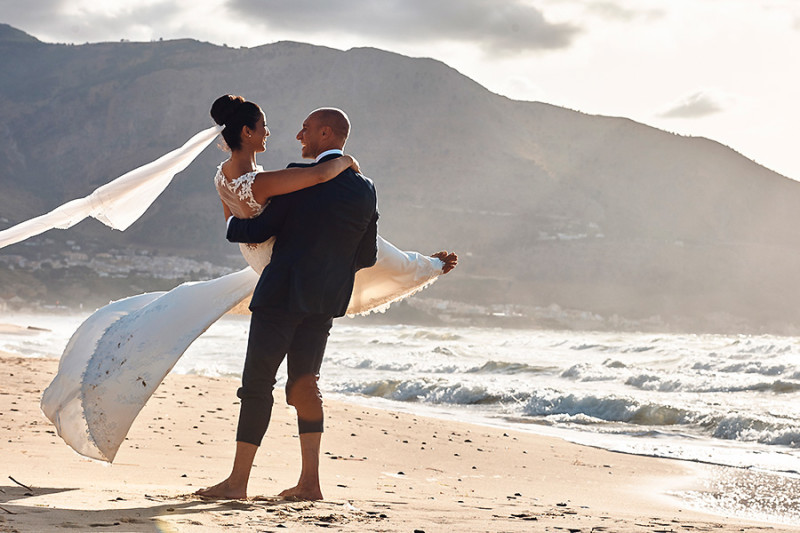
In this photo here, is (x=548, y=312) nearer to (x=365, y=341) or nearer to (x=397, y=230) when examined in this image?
(x=397, y=230)

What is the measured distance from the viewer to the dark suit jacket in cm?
347

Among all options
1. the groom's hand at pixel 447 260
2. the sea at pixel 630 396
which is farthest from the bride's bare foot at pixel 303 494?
the sea at pixel 630 396

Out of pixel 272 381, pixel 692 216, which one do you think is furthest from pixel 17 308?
pixel 692 216

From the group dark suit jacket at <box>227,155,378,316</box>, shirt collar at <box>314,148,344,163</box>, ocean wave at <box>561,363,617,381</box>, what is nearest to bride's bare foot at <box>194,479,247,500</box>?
dark suit jacket at <box>227,155,378,316</box>

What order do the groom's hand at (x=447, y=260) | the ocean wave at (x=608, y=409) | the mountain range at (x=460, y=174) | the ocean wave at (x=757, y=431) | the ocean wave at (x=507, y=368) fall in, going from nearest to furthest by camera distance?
1. the groom's hand at (x=447, y=260)
2. the ocean wave at (x=757, y=431)
3. the ocean wave at (x=608, y=409)
4. the ocean wave at (x=507, y=368)
5. the mountain range at (x=460, y=174)

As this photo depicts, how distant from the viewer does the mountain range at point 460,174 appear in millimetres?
69250

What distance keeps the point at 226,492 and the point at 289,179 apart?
128 cm

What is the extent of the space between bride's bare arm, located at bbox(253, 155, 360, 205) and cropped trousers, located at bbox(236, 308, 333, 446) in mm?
476

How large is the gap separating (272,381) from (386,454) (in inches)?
121

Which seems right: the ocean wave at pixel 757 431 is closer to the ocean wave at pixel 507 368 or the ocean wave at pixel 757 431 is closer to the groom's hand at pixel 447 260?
the groom's hand at pixel 447 260

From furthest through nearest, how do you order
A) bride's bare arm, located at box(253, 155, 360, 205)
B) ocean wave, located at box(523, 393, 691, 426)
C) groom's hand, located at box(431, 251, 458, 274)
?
ocean wave, located at box(523, 393, 691, 426) → groom's hand, located at box(431, 251, 458, 274) → bride's bare arm, located at box(253, 155, 360, 205)

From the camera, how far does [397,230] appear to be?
6981 centimetres

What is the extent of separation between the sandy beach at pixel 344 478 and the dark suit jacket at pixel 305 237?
0.83 m

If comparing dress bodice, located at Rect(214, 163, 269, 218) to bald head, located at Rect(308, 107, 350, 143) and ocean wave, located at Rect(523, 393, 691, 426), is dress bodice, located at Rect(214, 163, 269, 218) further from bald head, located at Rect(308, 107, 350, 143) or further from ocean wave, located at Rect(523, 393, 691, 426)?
ocean wave, located at Rect(523, 393, 691, 426)
